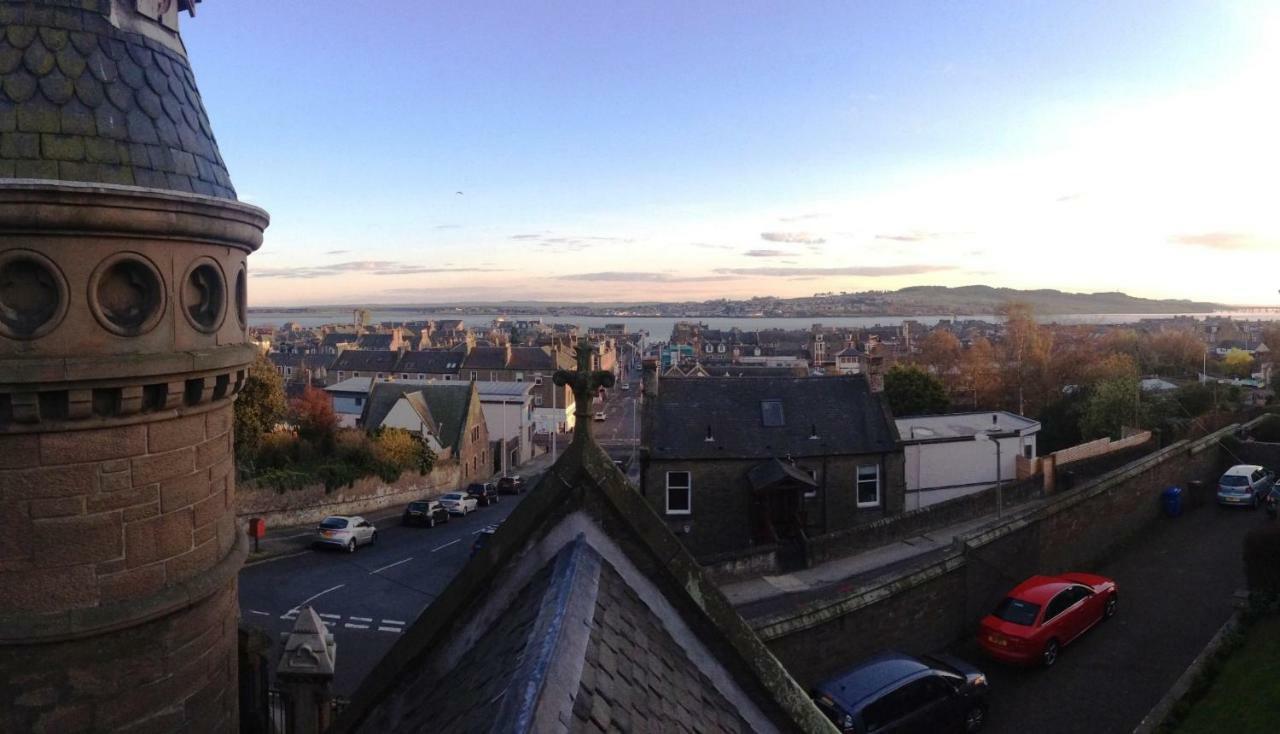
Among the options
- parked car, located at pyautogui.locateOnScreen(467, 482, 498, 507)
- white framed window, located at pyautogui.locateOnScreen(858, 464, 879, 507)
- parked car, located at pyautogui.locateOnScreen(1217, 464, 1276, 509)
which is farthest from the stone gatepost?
parked car, located at pyautogui.locateOnScreen(467, 482, 498, 507)

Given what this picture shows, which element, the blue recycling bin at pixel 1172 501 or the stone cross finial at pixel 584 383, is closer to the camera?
the stone cross finial at pixel 584 383

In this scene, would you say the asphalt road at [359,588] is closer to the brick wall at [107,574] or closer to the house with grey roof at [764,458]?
the house with grey roof at [764,458]

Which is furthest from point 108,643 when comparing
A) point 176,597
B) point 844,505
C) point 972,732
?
point 844,505

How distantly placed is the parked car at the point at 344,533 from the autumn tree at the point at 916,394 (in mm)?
30275

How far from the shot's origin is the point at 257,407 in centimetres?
3303

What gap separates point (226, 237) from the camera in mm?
4570

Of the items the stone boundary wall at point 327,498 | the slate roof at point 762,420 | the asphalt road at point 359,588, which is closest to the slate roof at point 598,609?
the asphalt road at point 359,588

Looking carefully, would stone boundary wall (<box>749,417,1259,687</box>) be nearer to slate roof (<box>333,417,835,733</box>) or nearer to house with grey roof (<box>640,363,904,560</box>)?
house with grey roof (<box>640,363,904,560</box>)

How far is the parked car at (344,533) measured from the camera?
2808cm

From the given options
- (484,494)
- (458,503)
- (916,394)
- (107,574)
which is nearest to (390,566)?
(458,503)

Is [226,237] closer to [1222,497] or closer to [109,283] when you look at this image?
[109,283]

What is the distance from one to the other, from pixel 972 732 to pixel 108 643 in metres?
13.4

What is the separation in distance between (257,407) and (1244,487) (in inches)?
1423

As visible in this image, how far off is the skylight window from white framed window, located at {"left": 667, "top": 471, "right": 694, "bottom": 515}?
12.1ft
